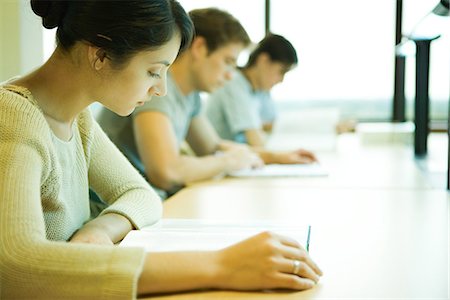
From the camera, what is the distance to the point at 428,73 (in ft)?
8.48

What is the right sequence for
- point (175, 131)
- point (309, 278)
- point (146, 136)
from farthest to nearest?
point (175, 131), point (146, 136), point (309, 278)

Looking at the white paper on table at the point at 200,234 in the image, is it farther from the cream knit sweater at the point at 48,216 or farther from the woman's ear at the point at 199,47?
the woman's ear at the point at 199,47

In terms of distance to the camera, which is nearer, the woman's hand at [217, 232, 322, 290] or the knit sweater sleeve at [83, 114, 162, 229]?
the woman's hand at [217, 232, 322, 290]

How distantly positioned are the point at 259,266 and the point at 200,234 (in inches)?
11.1

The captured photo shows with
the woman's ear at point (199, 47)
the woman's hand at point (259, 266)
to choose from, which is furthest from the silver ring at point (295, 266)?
the woman's ear at point (199, 47)

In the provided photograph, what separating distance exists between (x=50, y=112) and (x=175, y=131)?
1.04 meters

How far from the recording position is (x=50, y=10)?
108 cm

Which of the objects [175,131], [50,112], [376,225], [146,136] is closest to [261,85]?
[175,131]

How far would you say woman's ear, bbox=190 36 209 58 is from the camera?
2.23 meters

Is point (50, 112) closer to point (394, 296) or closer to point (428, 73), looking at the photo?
point (394, 296)

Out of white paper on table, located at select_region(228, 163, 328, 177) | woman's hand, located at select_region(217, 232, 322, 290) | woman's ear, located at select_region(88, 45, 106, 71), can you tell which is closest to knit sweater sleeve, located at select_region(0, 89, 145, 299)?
woman's hand, located at select_region(217, 232, 322, 290)

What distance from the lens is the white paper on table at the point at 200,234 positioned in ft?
3.48

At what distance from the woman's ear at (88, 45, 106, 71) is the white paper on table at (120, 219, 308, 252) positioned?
29 cm

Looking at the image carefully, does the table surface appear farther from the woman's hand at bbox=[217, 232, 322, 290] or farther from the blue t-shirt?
the blue t-shirt
